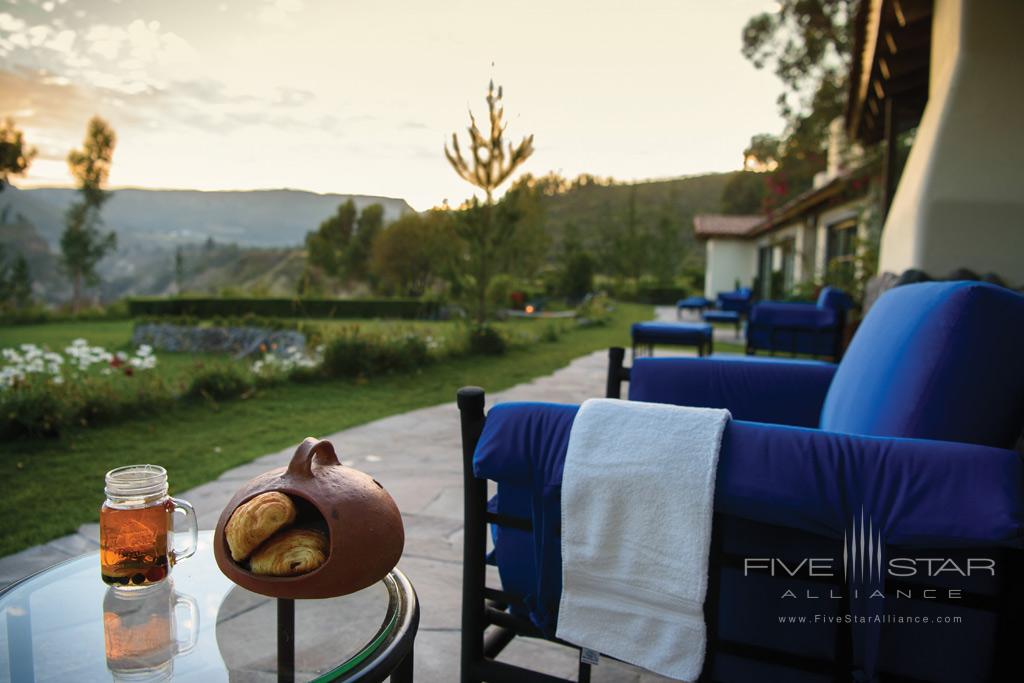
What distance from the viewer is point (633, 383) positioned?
2250mm

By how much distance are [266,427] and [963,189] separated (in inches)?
188

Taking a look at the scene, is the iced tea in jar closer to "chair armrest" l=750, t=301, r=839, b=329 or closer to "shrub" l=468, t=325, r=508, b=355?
"chair armrest" l=750, t=301, r=839, b=329

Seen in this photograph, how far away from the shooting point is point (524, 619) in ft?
3.83

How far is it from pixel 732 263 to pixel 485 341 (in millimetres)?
14096

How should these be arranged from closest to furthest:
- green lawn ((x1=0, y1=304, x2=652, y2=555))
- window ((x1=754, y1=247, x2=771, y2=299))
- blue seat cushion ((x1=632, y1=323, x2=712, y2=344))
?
1. green lawn ((x1=0, y1=304, x2=652, y2=555))
2. blue seat cushion ((x1=632, y1=323, x2=712, y2=344))
3. window ((x1=754, y1=247, x2=771, y2=299))

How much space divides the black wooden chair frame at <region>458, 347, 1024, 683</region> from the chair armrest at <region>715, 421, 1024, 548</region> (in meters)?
0.08

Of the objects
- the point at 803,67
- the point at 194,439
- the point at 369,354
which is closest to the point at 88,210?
the point at 369,354

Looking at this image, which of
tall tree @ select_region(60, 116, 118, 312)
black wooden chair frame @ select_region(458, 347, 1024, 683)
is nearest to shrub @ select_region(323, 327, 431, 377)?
black wooden chair frame @ select_region(458, 347, 1024, 683)

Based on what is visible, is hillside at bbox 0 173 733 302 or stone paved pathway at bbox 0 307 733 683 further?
hillside at bbox 0 173 733 302

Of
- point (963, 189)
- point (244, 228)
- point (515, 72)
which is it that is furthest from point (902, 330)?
point (244, 228)

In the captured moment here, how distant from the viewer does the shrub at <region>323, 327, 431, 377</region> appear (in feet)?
20.2

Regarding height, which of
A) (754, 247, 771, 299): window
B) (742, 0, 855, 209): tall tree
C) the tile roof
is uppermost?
(742, 0, 855, 209): tall tree

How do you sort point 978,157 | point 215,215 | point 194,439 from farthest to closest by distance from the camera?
point 215,215 < point 978,157 < point 194,439

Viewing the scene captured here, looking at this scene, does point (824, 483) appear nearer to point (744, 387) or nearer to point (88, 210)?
point (744, 387)
